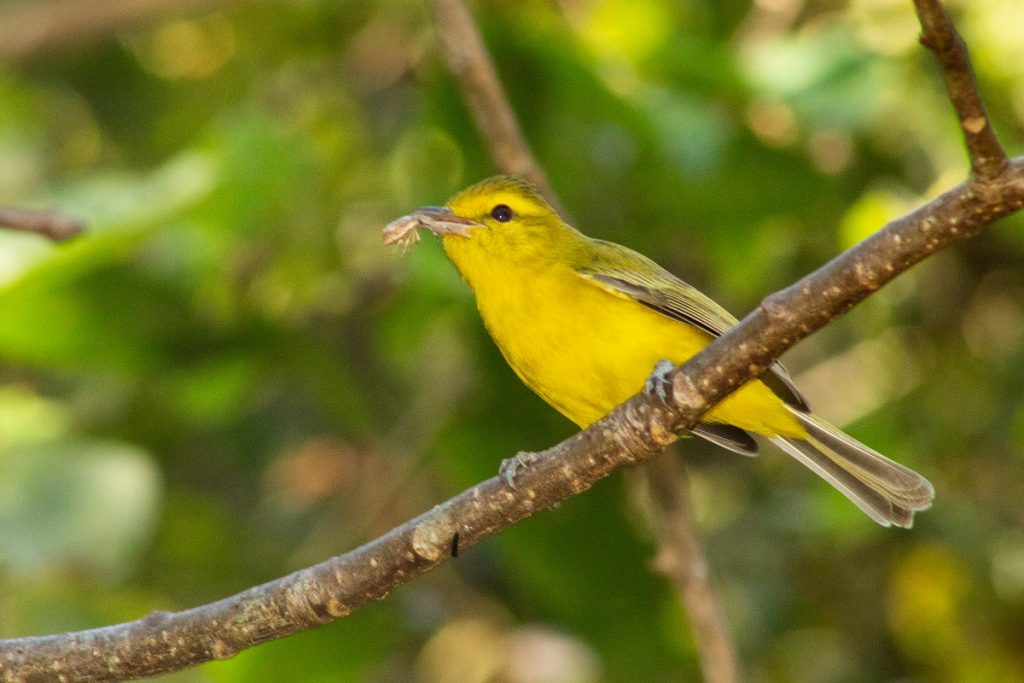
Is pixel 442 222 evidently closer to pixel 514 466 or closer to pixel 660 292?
pixel 660 292

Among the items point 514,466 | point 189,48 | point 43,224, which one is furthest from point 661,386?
point 189,48

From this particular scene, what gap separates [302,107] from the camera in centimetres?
629

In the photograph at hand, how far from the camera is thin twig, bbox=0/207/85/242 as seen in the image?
8.55 ft

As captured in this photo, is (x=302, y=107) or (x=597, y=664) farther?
(x=302, y=107)

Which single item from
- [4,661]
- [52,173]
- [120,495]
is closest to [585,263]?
[120,495]

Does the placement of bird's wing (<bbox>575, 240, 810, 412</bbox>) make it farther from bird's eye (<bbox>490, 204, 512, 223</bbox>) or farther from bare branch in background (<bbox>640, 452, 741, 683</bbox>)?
bare branch in background (<bbox>640, 452, 741, 683</bbox>)

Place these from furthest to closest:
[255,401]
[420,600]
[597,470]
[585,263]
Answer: [255,401] < [420,600] < [585,263] < [597,470]

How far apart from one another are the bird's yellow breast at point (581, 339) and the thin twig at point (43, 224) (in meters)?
1.22

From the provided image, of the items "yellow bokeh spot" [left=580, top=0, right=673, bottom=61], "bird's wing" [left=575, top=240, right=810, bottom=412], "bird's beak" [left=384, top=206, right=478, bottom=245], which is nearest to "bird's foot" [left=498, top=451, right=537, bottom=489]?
"bird's wing" [left=575, top=240, right=810, bottom=412]

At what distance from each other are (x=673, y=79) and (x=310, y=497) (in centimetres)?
222

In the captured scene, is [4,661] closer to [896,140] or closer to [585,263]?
[585,263]

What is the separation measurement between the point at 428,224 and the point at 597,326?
637 millimetres

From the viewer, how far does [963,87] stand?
1.96 metres

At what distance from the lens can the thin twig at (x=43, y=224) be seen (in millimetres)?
2605
